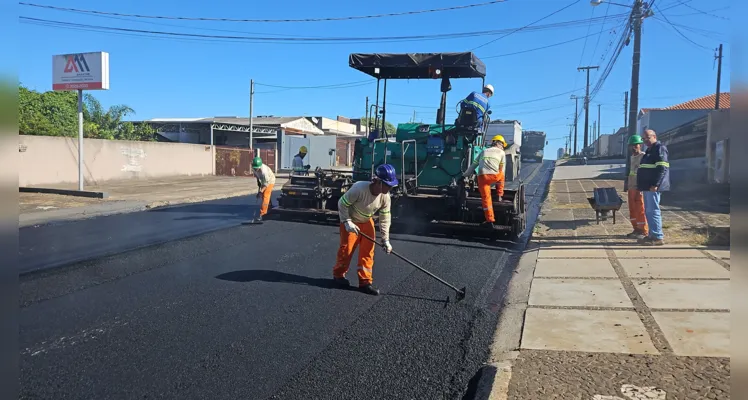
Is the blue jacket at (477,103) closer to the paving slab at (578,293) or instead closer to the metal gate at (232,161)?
the paving slab at (578,293)

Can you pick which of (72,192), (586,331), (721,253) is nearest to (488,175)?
(721,253)

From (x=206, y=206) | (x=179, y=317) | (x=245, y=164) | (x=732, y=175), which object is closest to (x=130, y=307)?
(x=179, y=317)

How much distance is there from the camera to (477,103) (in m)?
9.39

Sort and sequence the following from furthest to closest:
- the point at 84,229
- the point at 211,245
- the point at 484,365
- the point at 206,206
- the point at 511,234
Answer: the point at 206,206
the point at 84,229
the point at 511,234
the point at 211,245
the point at 484,365

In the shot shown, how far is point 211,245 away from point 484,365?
5.38m

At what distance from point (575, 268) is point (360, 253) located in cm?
292

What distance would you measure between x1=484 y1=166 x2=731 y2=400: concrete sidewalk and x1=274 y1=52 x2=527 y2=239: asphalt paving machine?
116 centimetres

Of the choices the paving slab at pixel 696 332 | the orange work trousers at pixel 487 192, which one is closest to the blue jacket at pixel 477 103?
the orange work trousers at pixel 487 192

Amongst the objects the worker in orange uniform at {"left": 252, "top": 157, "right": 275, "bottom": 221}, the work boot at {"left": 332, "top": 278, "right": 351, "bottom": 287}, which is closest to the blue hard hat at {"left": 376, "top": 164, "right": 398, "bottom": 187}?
the work boot at {"left": 332, "top": 278, "right": 351, "bottom": 287}

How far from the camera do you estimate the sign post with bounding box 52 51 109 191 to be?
629 inches

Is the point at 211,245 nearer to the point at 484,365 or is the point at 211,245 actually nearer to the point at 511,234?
the point at 511,234

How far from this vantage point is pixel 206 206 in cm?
1409

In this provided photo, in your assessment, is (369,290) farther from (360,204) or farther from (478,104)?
(478,104)

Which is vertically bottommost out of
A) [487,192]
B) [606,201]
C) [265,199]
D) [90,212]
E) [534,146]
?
[90,212]
